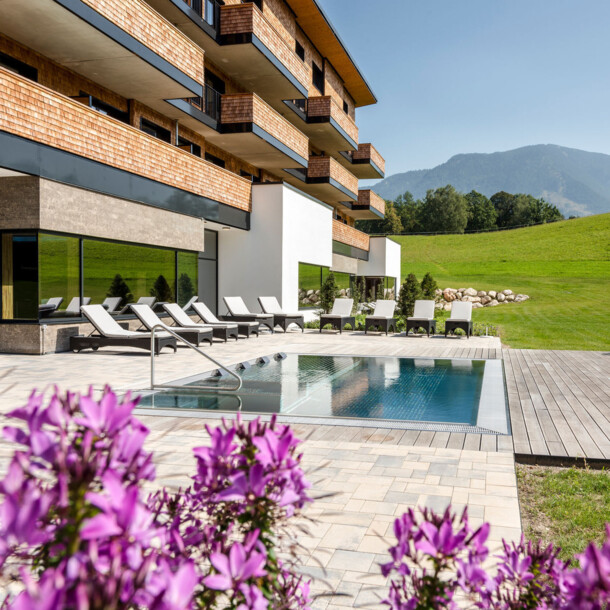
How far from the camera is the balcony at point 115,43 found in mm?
11305

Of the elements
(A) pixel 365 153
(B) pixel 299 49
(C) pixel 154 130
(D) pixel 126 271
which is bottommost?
(D) pixel 126 271

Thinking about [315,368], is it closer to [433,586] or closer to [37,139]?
[37,139]

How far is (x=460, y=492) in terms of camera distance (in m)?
4.14

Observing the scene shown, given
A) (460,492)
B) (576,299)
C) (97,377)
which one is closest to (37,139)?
(97,377)

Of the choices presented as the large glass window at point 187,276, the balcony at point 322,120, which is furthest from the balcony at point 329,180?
the large glass window at point 187,276

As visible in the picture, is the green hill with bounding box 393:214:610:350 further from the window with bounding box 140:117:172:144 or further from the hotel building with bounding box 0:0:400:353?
the window with bounding box 140:117:172:144

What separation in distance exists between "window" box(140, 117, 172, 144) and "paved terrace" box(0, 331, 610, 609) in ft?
28.1

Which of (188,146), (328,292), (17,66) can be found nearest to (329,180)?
(328,292)

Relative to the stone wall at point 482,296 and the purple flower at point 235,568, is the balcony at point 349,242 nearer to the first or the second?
the stone wall at point 482,296

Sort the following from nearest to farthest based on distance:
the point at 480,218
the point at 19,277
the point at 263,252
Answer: the point at 19,277
the point at 263,252
the point at 480,218

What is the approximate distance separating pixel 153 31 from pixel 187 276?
701cm

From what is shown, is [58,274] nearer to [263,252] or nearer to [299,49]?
[263,252]

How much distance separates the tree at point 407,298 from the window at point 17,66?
43.7 ft

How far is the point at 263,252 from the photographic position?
2053cm
